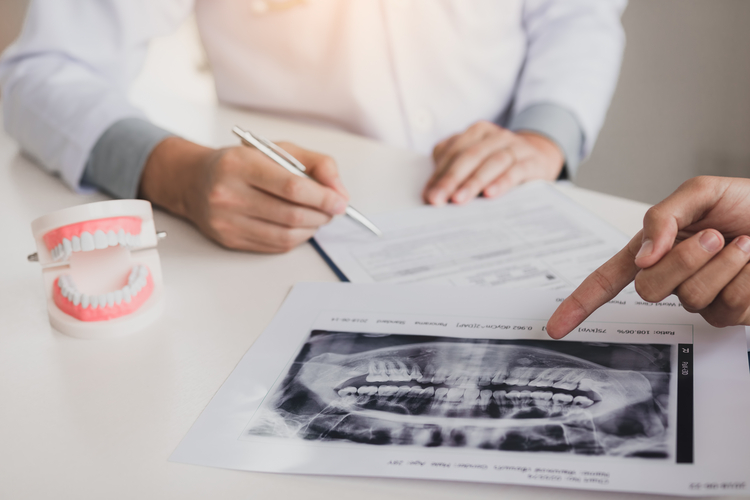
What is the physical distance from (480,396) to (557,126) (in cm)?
65

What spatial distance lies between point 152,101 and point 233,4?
9.5 inches

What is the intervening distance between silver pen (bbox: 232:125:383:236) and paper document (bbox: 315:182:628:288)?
2cm

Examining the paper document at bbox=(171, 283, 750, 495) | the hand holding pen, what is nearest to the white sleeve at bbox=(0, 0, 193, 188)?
the hand holding pen

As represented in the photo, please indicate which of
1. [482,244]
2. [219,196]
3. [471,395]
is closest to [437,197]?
[482,244]

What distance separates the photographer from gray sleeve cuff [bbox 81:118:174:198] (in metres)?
0.72

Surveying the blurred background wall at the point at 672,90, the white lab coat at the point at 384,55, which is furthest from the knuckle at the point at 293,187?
the blurred background wall at the point at 672,90

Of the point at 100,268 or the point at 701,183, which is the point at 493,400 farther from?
the point at 100,268

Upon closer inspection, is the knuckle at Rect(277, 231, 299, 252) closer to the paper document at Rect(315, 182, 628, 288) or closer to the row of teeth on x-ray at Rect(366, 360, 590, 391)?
the paper document at Rect(315, 182, 628, 288)

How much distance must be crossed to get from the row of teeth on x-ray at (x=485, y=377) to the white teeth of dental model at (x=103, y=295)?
8.7 inches

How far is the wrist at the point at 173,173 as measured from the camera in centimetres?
66

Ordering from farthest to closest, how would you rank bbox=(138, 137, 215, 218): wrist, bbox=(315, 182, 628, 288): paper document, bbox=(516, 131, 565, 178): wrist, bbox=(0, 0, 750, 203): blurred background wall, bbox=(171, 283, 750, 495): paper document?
bbox=(0, 0, 750, 203): blurred background wall
bbox=(516, 131, 565, 178): wrist
bbox=(138, 137, 215, 218): wrist
bbox=(315, 182, 628, 288): paper document
bbox=(171, 283, 750, 495): paper document

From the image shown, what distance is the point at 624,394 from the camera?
Result: 362mm

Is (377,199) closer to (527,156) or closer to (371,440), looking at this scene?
(527,156)

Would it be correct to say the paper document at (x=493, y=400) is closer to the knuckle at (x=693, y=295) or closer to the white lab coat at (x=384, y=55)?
the knuckle at (x=693, y=295)
